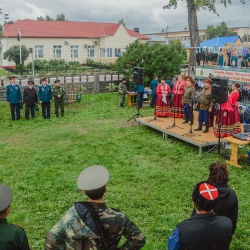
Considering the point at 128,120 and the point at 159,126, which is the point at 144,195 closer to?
the point at 159,126

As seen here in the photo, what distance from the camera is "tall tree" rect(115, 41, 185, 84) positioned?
57.3 ft

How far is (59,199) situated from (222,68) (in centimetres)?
873

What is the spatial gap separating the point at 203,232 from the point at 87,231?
103 centimetres

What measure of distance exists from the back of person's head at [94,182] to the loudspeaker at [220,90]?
20.8 feet

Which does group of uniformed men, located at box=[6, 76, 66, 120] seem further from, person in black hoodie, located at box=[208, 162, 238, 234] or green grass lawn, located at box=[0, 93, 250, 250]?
person in black hoodie, located at box=[208, 162, 238, 234]

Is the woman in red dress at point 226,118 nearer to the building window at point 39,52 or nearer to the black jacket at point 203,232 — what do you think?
the black jacket at point 203,232

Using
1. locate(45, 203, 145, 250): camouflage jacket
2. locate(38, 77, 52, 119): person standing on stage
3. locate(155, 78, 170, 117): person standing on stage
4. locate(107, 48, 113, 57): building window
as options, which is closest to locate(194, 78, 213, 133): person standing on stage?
locate(155, 78, 170, 117): person standing on stage

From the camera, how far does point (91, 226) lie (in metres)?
2.46

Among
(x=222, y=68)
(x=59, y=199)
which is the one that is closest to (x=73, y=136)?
(x=59, y=199)

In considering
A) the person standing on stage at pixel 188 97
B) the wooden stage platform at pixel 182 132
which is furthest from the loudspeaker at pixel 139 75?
the person standing on stage at pixel 188 97

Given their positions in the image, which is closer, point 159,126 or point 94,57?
point 159,126

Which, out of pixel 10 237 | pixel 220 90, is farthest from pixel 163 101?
pixel 10 237

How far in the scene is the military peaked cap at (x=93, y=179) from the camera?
2631mm

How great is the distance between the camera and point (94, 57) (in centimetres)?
4353
